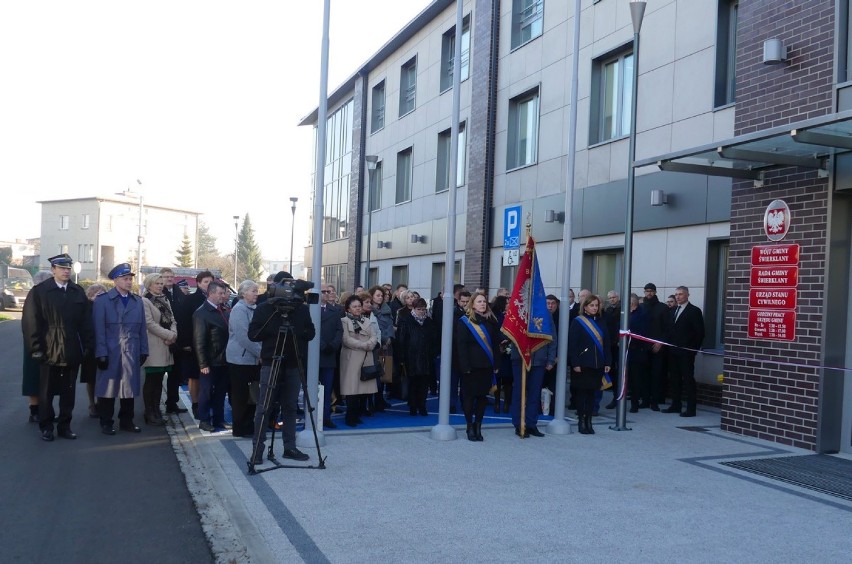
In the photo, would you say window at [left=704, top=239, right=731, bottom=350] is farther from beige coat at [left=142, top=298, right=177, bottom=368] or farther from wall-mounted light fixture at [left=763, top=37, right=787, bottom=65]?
beige coat at [left=142, top=298, right=177, bottom=368]

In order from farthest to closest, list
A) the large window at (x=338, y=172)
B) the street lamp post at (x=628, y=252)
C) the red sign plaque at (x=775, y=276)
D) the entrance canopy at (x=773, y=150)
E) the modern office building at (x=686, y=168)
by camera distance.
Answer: the large window at (x=338, y=172) → the street lamp post at (x=628, y=252) → the red sign plaque at (x=775, y=276) → the modern office building at (x=686, y=168) → the entrance canopy at (x=773, y=150)

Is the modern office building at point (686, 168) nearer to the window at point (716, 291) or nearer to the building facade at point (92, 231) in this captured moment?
the window at point (716, 291)

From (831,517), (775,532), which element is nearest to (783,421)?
(831,517)

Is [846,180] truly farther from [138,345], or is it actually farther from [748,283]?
[138,345]

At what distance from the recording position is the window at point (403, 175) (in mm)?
27164

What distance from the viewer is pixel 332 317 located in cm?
1031

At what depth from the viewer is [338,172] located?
35.3 metres

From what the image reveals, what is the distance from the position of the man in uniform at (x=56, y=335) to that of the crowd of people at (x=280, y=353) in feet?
0.04

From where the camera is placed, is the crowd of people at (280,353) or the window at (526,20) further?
the window at (526,20)

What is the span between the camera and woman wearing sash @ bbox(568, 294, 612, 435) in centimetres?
1046

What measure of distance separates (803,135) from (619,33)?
774cm

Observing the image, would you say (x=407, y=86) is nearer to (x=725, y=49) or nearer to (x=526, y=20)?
(x=526, y=20)

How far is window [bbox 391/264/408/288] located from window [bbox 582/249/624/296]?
1084 cm

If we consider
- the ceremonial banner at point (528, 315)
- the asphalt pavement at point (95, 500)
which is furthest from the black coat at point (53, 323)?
the ceremonial banner at point (528, 315)
